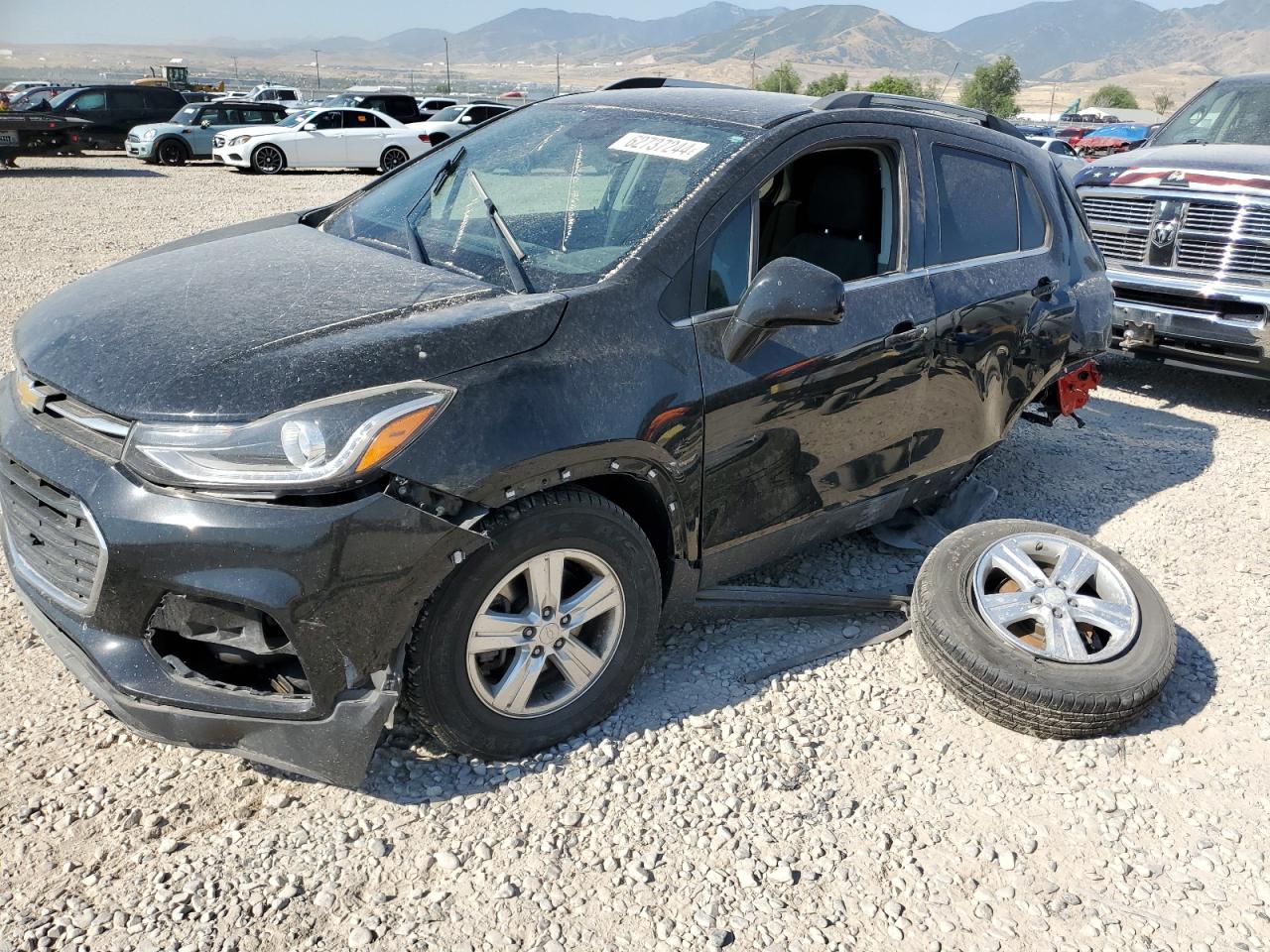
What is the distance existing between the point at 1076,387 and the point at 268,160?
62.8ft

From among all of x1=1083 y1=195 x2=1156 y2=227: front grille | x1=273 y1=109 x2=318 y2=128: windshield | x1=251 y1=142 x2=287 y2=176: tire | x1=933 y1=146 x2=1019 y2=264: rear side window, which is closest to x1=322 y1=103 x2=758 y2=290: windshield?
x1=933 y1=146 x2=1019 y2=264: rear side window

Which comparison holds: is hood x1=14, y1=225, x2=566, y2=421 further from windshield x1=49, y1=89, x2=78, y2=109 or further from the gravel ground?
windshield x1=49, y1=89, x2=78, y2=109

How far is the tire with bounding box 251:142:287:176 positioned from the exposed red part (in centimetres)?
1904

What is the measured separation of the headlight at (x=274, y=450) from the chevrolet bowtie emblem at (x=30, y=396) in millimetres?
441

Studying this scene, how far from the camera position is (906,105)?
12.7 feet

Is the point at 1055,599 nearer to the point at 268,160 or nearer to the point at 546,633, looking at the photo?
the point at 546,633

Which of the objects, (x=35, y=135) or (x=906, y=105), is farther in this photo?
(x=35, y=135)

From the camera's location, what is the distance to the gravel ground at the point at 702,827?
7.90 ft

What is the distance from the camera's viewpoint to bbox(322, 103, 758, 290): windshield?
3.09m

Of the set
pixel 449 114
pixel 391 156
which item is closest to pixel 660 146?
pixel 391 156

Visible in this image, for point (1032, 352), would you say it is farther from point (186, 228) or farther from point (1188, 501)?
point (186, 228)

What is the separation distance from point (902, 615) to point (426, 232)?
2312 millimetres

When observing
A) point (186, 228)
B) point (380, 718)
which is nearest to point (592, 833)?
point (380, 718)

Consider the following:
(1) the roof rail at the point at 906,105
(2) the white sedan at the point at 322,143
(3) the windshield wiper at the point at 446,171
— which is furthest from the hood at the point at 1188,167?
(2) the white sedan at the point at 322,143
